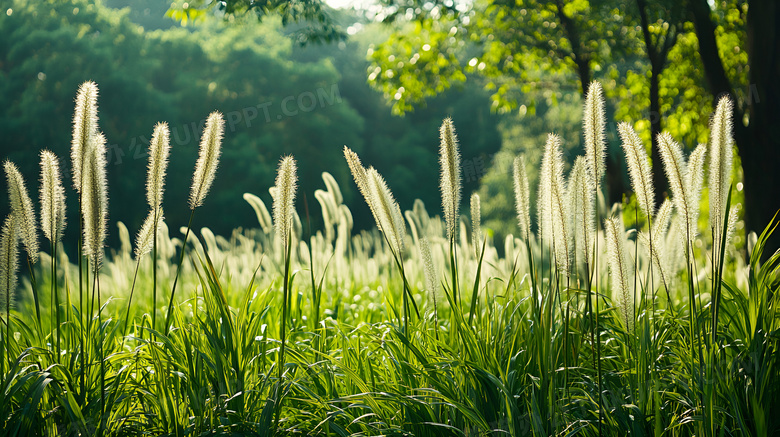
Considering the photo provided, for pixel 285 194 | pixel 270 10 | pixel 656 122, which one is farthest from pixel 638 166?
pixel 656 122

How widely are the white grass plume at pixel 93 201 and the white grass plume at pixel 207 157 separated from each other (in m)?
0.30

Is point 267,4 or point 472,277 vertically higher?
point 267,4

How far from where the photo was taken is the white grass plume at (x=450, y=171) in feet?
6.52

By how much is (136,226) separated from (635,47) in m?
16.5

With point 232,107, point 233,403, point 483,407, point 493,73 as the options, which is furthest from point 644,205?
point 232,107

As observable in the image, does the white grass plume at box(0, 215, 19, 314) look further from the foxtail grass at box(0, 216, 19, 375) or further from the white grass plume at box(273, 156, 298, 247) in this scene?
the white grass plume at box(273, 156, 298, 247)

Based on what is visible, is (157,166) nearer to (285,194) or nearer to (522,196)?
(285,194)

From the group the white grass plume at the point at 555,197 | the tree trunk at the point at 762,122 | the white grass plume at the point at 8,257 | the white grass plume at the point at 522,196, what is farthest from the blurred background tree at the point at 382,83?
the white grass plume at the point at 8,257

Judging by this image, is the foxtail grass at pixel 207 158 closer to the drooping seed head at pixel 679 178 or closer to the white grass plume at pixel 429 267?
the white grass plume at pixel 429 267

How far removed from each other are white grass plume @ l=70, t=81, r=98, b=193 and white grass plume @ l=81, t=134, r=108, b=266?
0.07 feet

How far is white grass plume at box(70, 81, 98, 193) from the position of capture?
188cm

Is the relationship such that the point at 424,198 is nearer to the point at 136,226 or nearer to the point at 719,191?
the point at 136,226

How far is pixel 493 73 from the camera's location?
28.7 feet

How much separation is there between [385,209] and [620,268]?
31.9 inches
